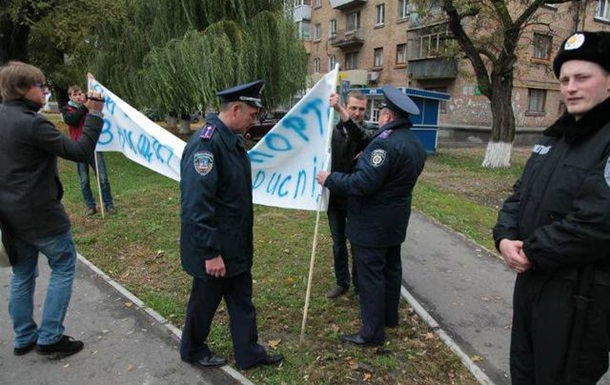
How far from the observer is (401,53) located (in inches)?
1270

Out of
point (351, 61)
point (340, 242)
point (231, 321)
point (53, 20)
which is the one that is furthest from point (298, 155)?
point (351, 61)

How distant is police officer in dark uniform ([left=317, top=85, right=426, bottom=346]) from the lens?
3.41m

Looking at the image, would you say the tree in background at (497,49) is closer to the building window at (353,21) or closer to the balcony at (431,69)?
the balcony at (431,69)

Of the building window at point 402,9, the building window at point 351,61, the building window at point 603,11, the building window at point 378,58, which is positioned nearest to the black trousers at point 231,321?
the building window at point 402,9

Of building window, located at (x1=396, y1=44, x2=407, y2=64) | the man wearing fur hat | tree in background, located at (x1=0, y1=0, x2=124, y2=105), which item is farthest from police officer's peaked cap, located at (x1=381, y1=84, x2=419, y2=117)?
building window, located at (x1=396, y1=44, x2=407, y2=64)

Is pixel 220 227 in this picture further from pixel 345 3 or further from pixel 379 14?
pixel 345 3

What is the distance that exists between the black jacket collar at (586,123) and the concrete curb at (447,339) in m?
1.90

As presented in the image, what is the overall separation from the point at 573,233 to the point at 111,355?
3.21 m

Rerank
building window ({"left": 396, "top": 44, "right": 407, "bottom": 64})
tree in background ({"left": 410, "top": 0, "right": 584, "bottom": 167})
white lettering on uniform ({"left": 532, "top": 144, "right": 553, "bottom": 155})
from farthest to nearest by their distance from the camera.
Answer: building window ({"left": 396, "top": 44, "right": 407, "bottom": 64}) → tree in background ({"left": 410, "top": 0, "right": 584, "bottom": 167}) → white lettering on uniform ({"left": 532, "top": 144, "right": 553, "bottom": 155})

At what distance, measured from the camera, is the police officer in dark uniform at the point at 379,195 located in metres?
3.41

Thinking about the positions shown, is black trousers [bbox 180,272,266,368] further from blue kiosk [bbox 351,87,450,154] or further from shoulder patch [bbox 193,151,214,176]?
blue kiosk [bbox 351,87,450,154]

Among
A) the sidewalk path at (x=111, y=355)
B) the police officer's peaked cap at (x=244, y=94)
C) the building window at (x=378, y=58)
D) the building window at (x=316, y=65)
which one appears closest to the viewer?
the police officer's peaked cap at (x=244, y=94)

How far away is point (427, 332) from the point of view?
3996 mm

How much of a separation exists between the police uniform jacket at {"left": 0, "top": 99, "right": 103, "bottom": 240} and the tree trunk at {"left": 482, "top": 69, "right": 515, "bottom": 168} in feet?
46.5
